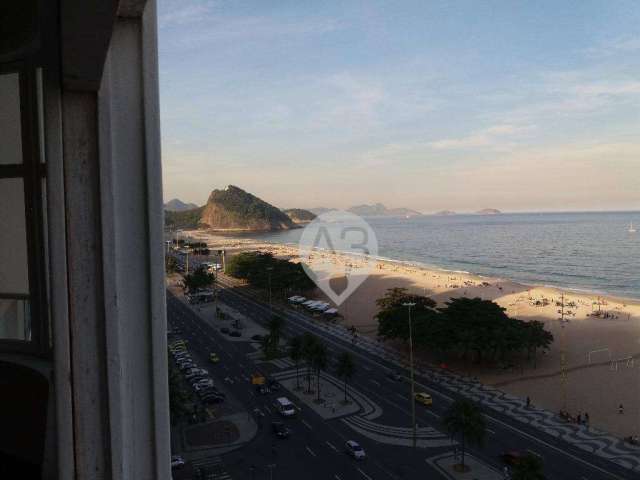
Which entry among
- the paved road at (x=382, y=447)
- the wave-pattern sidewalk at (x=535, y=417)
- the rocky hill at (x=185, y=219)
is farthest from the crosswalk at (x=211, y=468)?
the rocky hill at (x=185, y=219)

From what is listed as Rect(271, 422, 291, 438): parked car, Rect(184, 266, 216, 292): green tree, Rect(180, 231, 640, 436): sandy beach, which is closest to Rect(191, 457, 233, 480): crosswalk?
Rect(271, 422, 291, 438): parked car

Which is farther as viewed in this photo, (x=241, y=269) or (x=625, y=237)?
(x=625, y=237)

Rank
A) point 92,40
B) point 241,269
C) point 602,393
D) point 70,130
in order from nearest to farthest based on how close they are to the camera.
Answer: point 92,40
point 70,130
point 602,393
point 241,269

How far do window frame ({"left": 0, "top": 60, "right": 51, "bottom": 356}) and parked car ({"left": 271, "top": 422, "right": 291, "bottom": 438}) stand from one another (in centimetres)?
1239

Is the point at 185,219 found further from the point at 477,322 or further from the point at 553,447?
the point at 553,447

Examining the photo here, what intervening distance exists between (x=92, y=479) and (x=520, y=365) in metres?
22.4

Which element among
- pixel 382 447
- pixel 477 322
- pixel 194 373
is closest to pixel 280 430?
pixel 382 447

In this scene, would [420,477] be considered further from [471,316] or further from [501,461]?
[471,316]

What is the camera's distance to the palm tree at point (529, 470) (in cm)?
987

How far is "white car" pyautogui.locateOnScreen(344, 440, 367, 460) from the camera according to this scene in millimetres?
12696

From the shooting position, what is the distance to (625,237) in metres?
91.3

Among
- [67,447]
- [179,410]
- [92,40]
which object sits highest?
[92,40]

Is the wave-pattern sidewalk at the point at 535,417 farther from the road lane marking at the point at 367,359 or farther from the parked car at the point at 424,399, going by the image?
the parked car at the point at 424,399

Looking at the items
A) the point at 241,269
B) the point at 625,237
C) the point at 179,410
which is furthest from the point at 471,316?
the point at 625,237
